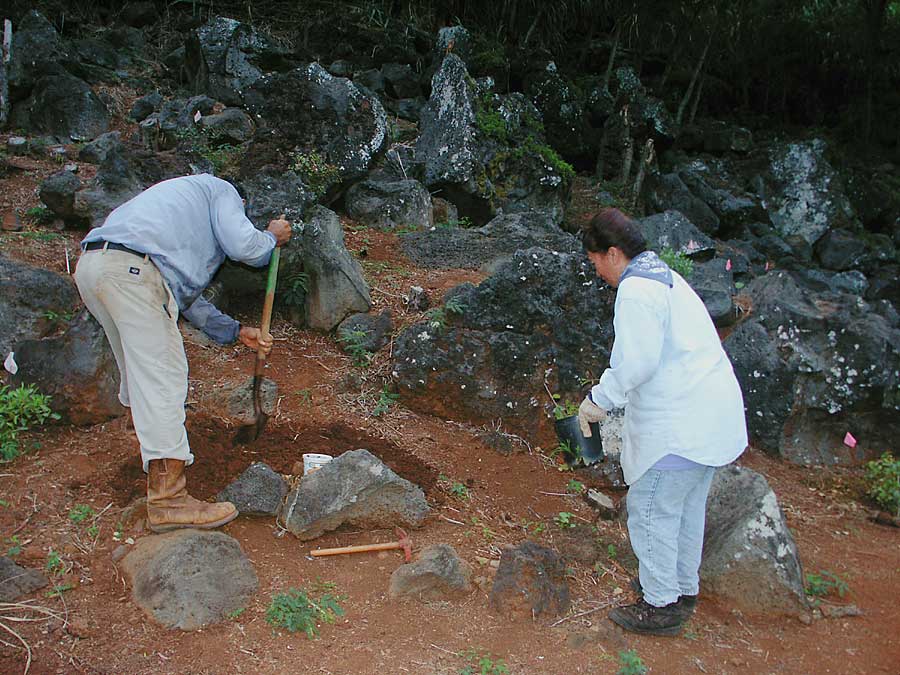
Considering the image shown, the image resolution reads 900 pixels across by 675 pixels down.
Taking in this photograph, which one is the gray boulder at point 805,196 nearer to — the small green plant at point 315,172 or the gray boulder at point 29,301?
the small green plant at point 315,172

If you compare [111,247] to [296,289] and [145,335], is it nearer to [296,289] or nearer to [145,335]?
[145,335]

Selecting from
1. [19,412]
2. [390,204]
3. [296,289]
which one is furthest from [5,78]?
[19,412]

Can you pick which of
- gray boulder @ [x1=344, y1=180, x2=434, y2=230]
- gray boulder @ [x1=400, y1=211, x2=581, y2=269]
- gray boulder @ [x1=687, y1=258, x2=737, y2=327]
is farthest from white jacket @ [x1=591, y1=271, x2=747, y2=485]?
gray boulder @ [x1=344, y1=180, x2=434, y2=230]

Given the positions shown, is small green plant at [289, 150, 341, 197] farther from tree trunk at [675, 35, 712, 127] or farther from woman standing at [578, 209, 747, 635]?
tree trunk at [675, 35, 712, 127]

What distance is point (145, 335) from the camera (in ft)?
11.3

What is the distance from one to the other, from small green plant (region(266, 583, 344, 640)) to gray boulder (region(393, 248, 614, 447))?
1795mm

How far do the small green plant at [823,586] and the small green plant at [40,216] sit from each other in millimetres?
5863

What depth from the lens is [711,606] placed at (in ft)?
12.1

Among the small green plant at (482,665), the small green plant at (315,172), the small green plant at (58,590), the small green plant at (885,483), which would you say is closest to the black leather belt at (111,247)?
the small green plant at (58,590)

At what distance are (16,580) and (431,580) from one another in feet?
5.39

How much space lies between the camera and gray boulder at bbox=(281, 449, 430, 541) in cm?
371

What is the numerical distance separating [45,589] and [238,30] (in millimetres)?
9016

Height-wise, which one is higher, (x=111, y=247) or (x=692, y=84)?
(x=692, y=84)

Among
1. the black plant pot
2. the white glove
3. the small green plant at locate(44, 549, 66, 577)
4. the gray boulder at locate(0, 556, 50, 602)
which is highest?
the white glove
